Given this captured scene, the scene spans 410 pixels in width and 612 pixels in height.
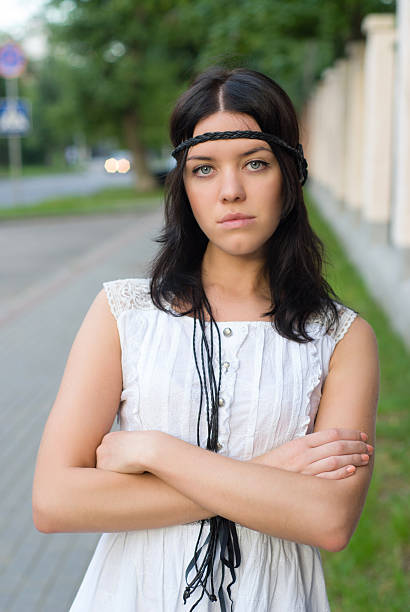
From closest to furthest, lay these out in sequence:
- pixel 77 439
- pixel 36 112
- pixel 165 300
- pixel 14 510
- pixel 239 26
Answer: pixel 77 439
pixel 165 300
pixel 14 510
pixel 239 26
pixel 36 112

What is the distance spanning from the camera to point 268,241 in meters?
2.00

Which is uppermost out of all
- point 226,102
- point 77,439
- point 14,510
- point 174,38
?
point 174,38

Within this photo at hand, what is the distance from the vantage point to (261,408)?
175cm

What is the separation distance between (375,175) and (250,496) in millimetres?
9924

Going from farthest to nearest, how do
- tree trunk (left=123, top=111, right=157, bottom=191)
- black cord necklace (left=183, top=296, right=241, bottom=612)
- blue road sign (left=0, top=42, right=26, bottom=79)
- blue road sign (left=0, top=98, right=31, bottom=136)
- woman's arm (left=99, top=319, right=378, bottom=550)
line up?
tree trunk (left=123, top=111, right=157, bottom=191)
blue road sign (left=0, top=98, right=31, bottom=136)
blue road sign (left=0, top=42, right=26, bottom=79)
black cord necklace (left=183, top=296, right=241, bottom=612)
woman's arm (left=99, top=319, right=378, bottom=550)

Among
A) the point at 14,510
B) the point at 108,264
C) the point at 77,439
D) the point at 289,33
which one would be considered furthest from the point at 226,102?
the point at 289,33

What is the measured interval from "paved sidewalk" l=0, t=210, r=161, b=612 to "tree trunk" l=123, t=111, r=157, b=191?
50.6ft

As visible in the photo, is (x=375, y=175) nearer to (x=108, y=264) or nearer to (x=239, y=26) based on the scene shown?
(x=239, y=26)

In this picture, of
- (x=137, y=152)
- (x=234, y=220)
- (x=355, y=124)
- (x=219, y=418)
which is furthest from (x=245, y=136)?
(x=137, y=152)

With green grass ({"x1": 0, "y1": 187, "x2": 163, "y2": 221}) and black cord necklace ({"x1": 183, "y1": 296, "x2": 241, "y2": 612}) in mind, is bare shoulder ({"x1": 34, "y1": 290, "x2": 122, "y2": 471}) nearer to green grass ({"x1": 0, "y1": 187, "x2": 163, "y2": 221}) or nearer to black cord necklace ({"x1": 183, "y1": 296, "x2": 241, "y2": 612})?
black cord necklace ({"x1": 183, "y1": 296, "x2": 241, "y2": 612})

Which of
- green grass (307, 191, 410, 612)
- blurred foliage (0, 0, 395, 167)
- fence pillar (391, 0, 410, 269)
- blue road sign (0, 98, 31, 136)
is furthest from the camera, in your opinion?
blurred foliage (0, 0, 395, 167)

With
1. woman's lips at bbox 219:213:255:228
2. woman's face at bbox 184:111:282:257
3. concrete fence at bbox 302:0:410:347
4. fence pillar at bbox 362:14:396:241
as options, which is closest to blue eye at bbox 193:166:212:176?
woman's face at bbox 184:111:282:257

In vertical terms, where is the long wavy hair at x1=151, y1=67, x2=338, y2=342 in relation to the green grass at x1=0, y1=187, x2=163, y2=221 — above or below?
below

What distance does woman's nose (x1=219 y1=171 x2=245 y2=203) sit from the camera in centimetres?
175
